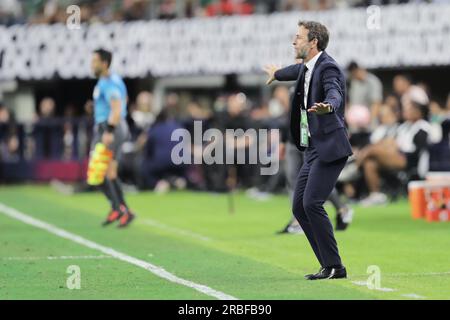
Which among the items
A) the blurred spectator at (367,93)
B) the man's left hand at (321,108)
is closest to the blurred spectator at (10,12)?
the blurred spectator at (367,93)

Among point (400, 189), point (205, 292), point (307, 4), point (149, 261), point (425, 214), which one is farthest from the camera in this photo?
point (307, 4)

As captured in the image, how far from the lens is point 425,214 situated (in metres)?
17.3

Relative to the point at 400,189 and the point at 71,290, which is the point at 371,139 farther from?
the point at 71,290

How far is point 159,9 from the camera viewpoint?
90.4 ft

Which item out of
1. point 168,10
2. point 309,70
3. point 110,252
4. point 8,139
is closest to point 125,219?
point 110,252

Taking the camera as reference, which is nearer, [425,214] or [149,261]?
[149,261]

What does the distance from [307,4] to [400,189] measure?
605cm

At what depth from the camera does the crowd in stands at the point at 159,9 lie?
85.2 ft

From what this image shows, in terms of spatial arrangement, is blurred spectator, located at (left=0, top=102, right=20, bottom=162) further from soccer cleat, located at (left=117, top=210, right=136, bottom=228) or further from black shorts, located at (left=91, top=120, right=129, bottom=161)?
soccer cleat, located at (left=117, top=210, right=136, bottom=228)

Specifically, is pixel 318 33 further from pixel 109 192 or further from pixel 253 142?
pixel 253 142

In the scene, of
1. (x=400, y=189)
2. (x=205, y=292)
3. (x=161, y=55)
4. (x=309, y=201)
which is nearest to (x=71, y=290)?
(x=205, y=292)

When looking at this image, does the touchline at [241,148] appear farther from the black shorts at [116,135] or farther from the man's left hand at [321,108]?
the man's left hand at [321,108]

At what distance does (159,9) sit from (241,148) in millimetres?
5358

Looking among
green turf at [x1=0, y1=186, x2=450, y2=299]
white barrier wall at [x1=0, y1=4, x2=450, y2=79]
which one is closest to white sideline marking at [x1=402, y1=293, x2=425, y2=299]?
green turf at [x1=0, y1=186, x2=450, y2=299]
